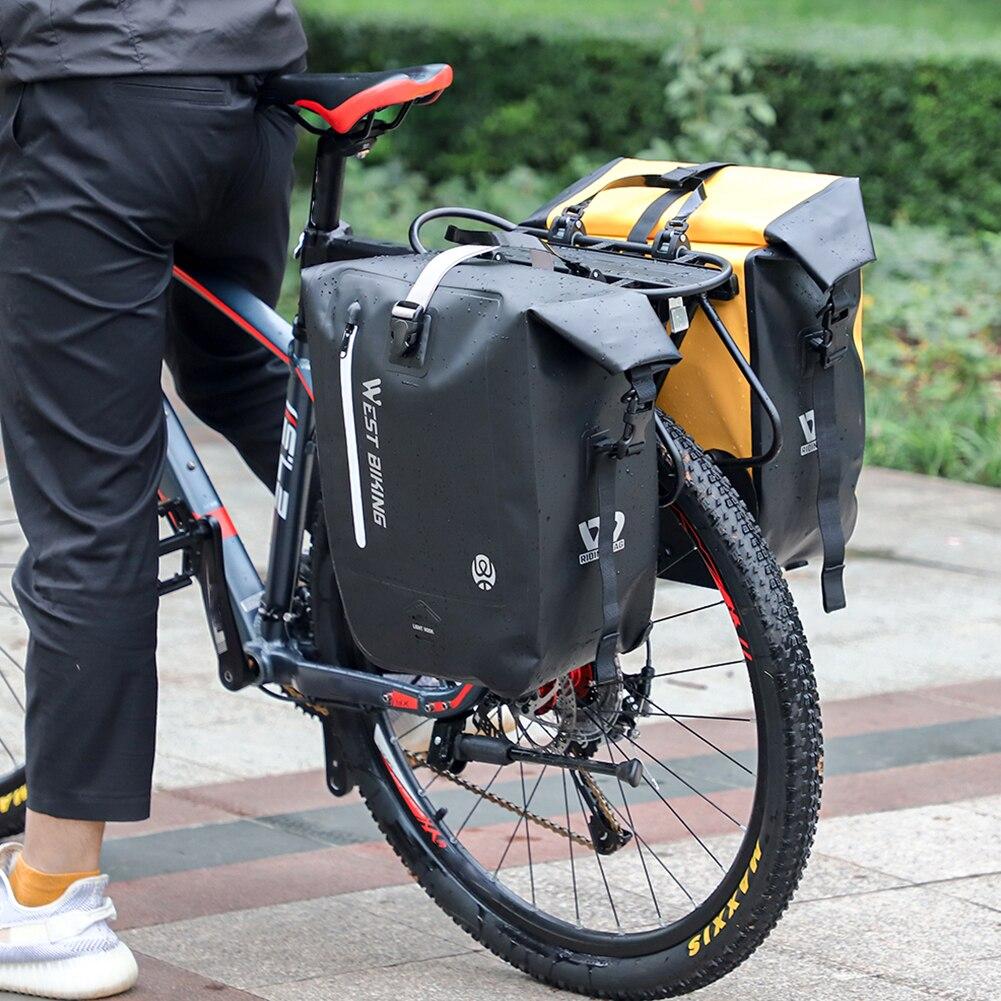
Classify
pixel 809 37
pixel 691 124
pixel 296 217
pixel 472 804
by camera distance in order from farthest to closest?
1. pixel 809 37
2. pixel 296 217
3. pixel 691 124
4. pixel 472 804

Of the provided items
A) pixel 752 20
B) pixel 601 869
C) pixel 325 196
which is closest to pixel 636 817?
pixel 601 869

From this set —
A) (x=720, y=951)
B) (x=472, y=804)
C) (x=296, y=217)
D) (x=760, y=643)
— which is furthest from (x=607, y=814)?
(x=296, y=217)

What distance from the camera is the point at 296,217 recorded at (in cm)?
1017

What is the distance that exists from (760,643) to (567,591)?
0.96 feet

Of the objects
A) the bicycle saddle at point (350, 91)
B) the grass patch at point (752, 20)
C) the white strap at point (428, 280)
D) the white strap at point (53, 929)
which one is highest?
the bicycle saddle at point (350, 91)

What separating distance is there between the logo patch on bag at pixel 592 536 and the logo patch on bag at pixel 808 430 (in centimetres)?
39

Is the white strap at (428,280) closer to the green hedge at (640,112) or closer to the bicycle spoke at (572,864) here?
the bicycle spoke at (572,864)

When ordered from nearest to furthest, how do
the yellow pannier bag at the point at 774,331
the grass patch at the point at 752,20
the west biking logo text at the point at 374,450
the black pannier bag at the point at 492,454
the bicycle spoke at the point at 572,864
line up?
the black pannier bag at the point at 492,454
the west biking logo text at the point at 374,450
the yellow pannier bag at the point at 774,331
the bicycle spoke at the point at 572,864
the grass patch at the point at 752,20

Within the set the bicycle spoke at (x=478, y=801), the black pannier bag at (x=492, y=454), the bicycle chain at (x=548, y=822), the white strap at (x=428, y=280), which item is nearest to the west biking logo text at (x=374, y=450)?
the black pannier bag at (x=492, y=454)

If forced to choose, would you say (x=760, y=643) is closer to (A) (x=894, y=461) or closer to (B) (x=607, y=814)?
(B) (x=607, y=814)

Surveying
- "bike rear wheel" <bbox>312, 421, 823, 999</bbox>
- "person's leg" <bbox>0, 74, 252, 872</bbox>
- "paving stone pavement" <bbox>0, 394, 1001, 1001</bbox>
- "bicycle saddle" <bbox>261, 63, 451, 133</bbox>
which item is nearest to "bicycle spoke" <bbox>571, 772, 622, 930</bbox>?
"bike rear wheel" <bbox>312, 421, 823, 999</bbox>

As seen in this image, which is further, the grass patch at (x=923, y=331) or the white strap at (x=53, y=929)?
the grass patch at (x=923, y=331)

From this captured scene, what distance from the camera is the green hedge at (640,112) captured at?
413 inches

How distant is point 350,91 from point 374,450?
555 mm
